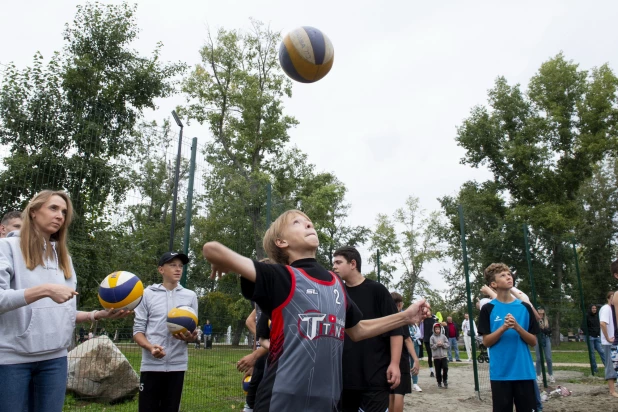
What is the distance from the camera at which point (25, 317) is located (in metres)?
2.75

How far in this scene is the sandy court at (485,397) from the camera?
784cm

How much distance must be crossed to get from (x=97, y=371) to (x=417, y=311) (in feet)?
18.7

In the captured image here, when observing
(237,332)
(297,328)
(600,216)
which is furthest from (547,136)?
(297,328)

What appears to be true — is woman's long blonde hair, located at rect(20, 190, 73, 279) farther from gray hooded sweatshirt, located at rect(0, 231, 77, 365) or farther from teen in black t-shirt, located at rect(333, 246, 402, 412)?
teen in black t-shirt, located at rect(333, 246, 402, 412)

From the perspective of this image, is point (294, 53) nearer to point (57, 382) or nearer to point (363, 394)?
point (363, 394)

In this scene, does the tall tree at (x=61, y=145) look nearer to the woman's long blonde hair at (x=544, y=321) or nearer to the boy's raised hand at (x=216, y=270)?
the boy's raised hand at (x=216, y=270)

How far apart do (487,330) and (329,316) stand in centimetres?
306

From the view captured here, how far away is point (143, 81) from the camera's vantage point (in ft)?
50.9

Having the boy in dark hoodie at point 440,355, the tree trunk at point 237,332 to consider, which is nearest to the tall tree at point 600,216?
the boy in dark hoodie at point 440,355

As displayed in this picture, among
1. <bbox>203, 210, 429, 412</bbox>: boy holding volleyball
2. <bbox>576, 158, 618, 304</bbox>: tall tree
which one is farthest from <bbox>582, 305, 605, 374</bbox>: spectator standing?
<bbox>203, 210, 429, 412</bbox>: boy holding volleyball

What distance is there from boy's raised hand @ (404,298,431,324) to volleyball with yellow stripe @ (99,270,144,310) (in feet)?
7.05

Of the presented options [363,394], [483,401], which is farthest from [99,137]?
[483,401]

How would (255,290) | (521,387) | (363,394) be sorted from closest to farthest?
(255,290) < (363,394) < (521,387)

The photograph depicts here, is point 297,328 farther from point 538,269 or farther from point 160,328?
point 538,269
